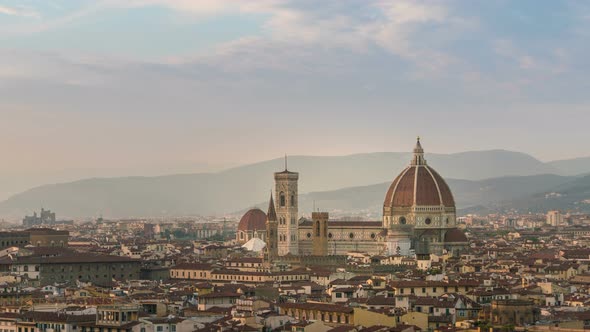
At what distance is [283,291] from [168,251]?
67842mm

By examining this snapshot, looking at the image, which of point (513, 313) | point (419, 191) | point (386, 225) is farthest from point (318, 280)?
point (419, 191)

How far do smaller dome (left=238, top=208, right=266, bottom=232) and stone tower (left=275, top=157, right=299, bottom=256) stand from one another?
22.3 meters

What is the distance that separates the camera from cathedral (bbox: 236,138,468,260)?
434ft

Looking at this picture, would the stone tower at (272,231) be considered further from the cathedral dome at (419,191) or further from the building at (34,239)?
the building at (34,239)

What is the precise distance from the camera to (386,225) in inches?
5418

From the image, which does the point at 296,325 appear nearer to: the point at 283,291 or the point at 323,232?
the point at 283,291

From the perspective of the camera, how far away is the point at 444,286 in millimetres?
69125

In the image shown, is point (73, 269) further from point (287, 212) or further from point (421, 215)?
point (421, 215)

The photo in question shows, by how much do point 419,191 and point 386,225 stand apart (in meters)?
4.83

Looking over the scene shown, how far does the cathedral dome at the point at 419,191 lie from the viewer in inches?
5384

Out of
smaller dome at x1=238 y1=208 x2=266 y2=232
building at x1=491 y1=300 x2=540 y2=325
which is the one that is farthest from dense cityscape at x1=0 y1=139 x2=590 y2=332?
smaller dome at x1=238 y1=208 x2=266 y2=232

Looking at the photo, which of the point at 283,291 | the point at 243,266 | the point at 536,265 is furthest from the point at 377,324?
the point at 243,266

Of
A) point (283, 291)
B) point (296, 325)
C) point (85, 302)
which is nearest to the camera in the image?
point (296, 325)

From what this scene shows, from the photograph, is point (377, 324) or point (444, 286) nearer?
point (377, 324)
